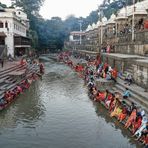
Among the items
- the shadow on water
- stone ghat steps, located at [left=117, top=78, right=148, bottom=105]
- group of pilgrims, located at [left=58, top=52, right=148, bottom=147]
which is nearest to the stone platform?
group of pilgrims, located at [left=58, top=52, right=148, bottom=147]

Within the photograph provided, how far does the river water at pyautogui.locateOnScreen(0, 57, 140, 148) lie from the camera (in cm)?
1411

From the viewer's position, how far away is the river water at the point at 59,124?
46.3ft

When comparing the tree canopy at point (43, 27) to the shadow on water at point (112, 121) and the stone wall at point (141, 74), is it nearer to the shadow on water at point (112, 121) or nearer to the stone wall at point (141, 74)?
the stone wall at point (141, 74)

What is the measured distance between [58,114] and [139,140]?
19.9 ft

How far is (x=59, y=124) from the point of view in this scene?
16.8 metres

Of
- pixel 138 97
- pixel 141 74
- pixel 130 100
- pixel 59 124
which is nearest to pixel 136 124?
pixel 138 97

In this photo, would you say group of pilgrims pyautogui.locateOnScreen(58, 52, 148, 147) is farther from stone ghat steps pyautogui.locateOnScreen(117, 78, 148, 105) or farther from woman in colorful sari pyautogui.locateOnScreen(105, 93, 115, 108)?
stone ghat steps pyautogui.locateOnScreen(117, 78, 148, 105)

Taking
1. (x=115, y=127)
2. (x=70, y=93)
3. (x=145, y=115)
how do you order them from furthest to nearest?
(x=70, y=93), (x=115, y=127), (x=145, y=115)

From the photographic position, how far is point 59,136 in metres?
14.9

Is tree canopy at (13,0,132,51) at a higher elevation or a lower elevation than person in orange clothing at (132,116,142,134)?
higher

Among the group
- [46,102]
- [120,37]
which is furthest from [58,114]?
[120,37]

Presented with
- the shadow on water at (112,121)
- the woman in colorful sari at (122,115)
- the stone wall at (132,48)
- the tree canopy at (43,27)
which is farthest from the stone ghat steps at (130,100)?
the tree canopy at (43,27)

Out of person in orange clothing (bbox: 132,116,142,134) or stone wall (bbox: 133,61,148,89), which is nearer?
person in orange clothing (bbox: 132,116,142,134)

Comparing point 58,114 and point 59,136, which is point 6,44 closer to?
point 58,114
